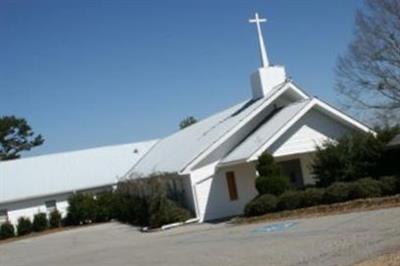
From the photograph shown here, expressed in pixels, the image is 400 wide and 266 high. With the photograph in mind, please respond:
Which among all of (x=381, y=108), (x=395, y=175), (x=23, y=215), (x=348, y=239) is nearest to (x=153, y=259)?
(x=348, y=239)

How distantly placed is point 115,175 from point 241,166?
18.5 m

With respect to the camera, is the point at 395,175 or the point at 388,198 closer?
the point at 388,198

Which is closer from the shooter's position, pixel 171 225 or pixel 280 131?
pixel 280 131

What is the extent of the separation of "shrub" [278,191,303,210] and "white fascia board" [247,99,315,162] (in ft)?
10.1

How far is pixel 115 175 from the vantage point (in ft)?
153

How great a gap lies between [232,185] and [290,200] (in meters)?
5.63

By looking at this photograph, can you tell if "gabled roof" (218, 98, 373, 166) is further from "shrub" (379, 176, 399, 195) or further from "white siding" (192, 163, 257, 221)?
"shrub" (379, 176, 399, 195)

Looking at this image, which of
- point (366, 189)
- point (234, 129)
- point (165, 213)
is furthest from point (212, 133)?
point (366, 189)

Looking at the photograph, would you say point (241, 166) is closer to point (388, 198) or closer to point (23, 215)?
point (388, 198)

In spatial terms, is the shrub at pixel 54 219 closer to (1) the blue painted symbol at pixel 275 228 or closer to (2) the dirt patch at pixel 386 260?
(1) the blue painted symbol at pixel 275 228

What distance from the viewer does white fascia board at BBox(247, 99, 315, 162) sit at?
27608 millimetres

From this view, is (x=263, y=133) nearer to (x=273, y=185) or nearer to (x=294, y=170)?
(x=294, y=170)

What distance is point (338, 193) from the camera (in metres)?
23.0

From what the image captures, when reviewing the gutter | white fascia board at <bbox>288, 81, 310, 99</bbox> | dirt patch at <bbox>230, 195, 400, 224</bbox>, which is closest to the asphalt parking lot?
dirt patch at <bbox>230, 195, 400, 224</bbox>
